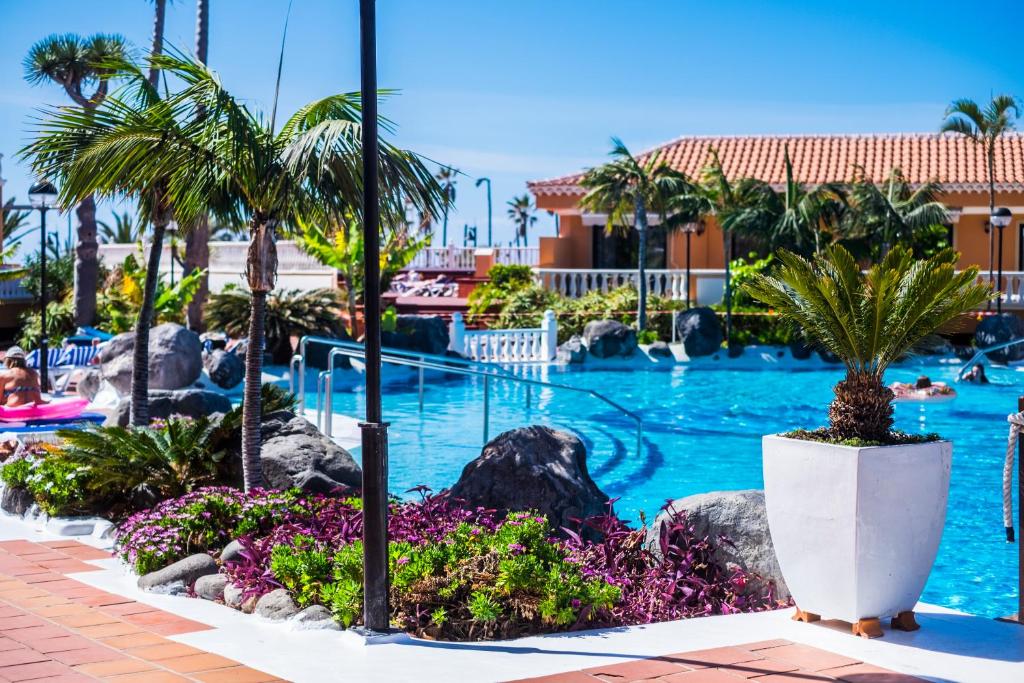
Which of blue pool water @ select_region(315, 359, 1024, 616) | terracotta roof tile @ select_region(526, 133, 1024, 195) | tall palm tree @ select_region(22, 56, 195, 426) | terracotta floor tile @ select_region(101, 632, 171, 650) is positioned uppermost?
terracotta roof tile @ select_region(526, 133, 1024, 195)

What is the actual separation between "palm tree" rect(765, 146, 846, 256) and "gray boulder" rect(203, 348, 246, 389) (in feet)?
43.5

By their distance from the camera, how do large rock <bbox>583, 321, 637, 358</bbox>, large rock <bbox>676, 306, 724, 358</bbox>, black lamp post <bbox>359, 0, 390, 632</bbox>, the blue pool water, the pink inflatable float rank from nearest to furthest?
black lamp post <bbox>359, 0, 390, 632</bbox>, the blue pool water, the pink inflatable float, large rock <bbox>583, 321, 637, 358</bbox>, large rock <bbox>676, 306, 724, 358</bbox>

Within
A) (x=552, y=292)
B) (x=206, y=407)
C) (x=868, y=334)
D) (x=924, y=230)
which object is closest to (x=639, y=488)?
(x=206, y=407)

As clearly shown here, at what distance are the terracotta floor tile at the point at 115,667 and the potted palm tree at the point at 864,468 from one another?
368 centimetres

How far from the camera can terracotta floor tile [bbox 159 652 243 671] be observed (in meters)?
6.22

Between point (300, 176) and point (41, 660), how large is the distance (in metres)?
4.52

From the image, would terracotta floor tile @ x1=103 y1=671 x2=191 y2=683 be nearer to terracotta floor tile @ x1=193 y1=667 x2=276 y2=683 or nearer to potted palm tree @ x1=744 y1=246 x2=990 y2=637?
terracotta floor tile @ x1=193 y1=667 x2=276 y2=683

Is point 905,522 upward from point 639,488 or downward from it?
upward

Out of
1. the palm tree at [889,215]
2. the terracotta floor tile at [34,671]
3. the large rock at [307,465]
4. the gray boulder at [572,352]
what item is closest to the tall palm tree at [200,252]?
the gray boulder at [572,352]

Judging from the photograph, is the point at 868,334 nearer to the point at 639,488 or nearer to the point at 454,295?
the point at 639,488

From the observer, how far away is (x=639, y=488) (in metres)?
14.8

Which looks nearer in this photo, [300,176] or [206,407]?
[300,176]

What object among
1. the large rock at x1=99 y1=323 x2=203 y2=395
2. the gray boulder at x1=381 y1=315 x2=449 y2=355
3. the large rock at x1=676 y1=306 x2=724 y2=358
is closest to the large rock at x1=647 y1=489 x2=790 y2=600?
the large rock at x1=99 y1=323 x2=203 y2=395

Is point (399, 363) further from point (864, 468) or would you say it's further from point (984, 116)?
point (984, 116)
